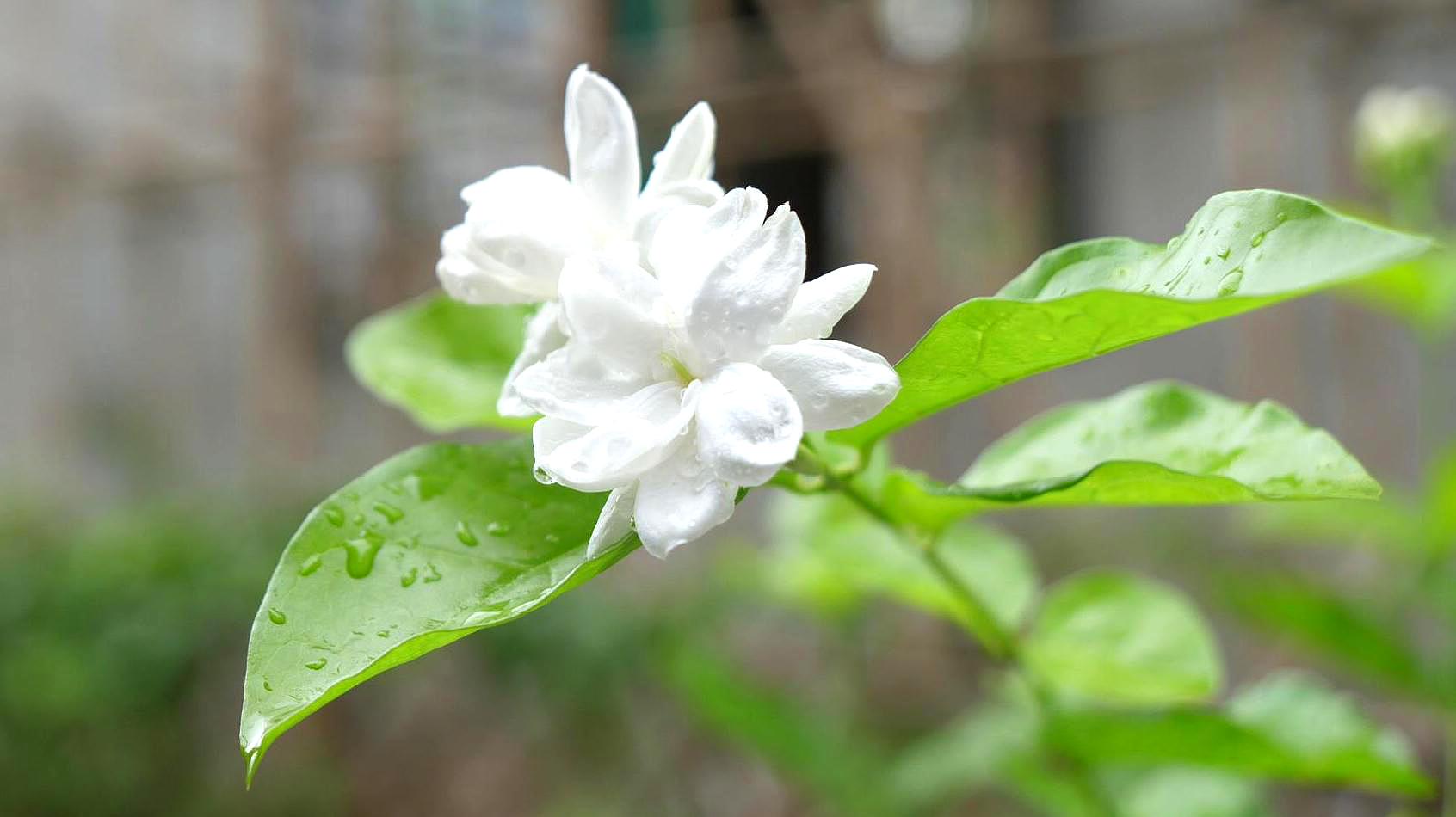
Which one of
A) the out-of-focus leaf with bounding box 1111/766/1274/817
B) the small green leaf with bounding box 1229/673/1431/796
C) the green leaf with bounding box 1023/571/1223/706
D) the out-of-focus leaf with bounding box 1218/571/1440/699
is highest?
the green leaf with bounding box 1023/571/1223/706

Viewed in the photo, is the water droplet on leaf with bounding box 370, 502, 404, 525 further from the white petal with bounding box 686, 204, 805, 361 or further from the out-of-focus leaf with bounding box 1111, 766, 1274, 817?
the out-of-focus leaf with bounding box 1111, 766, 1274, 817

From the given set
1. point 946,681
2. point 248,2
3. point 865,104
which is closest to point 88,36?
point 248,2

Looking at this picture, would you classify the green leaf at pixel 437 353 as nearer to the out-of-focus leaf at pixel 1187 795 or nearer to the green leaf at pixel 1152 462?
the green leaf at pixel 1152 462

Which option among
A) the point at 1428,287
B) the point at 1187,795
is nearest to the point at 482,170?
the point at 1428,287

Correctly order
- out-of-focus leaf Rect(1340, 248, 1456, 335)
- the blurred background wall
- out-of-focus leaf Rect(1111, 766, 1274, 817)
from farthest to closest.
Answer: the blurred background wall
out-of-focus leaf Rect(1340, 248, 1456, 335)
out-of-focus leaf Rect(1111, 766, 1274, 817)

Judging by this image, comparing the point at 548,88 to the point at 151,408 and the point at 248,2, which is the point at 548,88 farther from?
the point at 151,408

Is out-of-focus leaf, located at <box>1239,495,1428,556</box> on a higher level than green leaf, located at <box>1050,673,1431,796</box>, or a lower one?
lower

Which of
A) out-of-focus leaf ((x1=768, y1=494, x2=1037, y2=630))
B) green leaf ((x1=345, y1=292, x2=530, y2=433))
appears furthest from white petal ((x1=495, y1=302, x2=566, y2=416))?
out-of-focus leaf ((x1=768, y1=494, x2=1037, y2=630))
